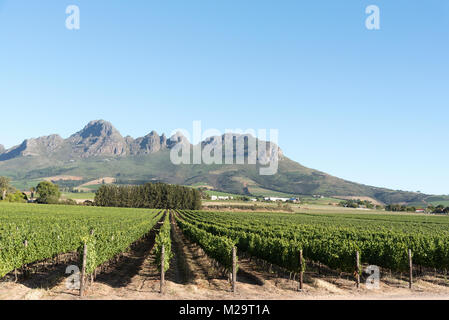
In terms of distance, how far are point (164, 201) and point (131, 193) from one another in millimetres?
15508

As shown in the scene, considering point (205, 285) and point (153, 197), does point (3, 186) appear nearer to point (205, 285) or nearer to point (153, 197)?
point (153, 197)

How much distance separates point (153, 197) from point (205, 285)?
139m

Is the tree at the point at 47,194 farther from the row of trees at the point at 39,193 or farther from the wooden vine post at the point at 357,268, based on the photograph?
the wooden vine post at the point at 357,268

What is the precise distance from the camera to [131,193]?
150 metres

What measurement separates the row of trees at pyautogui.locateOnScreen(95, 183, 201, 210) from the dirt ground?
127 m

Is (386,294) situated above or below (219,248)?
below

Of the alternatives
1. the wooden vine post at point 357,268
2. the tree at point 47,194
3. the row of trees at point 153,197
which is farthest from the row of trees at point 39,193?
the wooden vine post at point 357,268

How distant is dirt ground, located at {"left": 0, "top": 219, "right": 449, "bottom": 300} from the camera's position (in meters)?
15.8

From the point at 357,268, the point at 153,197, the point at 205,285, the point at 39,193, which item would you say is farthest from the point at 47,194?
the point at 357,268

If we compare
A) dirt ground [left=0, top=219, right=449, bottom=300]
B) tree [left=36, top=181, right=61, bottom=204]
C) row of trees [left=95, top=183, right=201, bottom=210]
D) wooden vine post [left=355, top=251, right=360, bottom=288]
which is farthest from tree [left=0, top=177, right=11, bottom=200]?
wooden vine post [left=355, top=251, right=360, bottom=288]

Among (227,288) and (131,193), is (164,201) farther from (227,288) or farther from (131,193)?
(227,288)
